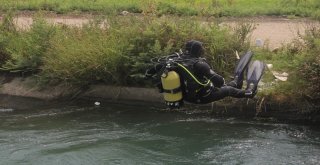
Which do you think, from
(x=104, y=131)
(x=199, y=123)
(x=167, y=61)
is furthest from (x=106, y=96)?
(x=167, y=61)

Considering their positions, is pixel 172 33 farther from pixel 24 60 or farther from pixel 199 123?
pixel 24 60

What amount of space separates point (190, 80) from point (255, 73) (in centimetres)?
147

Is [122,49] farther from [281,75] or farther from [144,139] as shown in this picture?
[281,75]

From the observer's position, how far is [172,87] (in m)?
8.09

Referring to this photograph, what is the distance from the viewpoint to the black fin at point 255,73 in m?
9.06

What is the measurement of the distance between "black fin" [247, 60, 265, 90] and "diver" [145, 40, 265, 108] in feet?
0.93

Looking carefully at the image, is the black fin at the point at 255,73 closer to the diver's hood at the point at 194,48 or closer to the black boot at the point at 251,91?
the black boot at the point at 251,91

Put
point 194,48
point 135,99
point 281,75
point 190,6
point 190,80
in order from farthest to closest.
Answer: point 190,6, point 135,99, point 281,75, point 194,48, point 190,80

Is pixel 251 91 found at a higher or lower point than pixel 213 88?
lower

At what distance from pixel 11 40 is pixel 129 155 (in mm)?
5084

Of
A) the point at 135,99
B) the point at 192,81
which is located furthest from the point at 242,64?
the point at 135,99

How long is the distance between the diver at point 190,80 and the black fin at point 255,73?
28 centimetres

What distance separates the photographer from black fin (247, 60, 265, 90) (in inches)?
357

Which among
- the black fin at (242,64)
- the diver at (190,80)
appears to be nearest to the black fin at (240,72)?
the black fin at (242,64)
